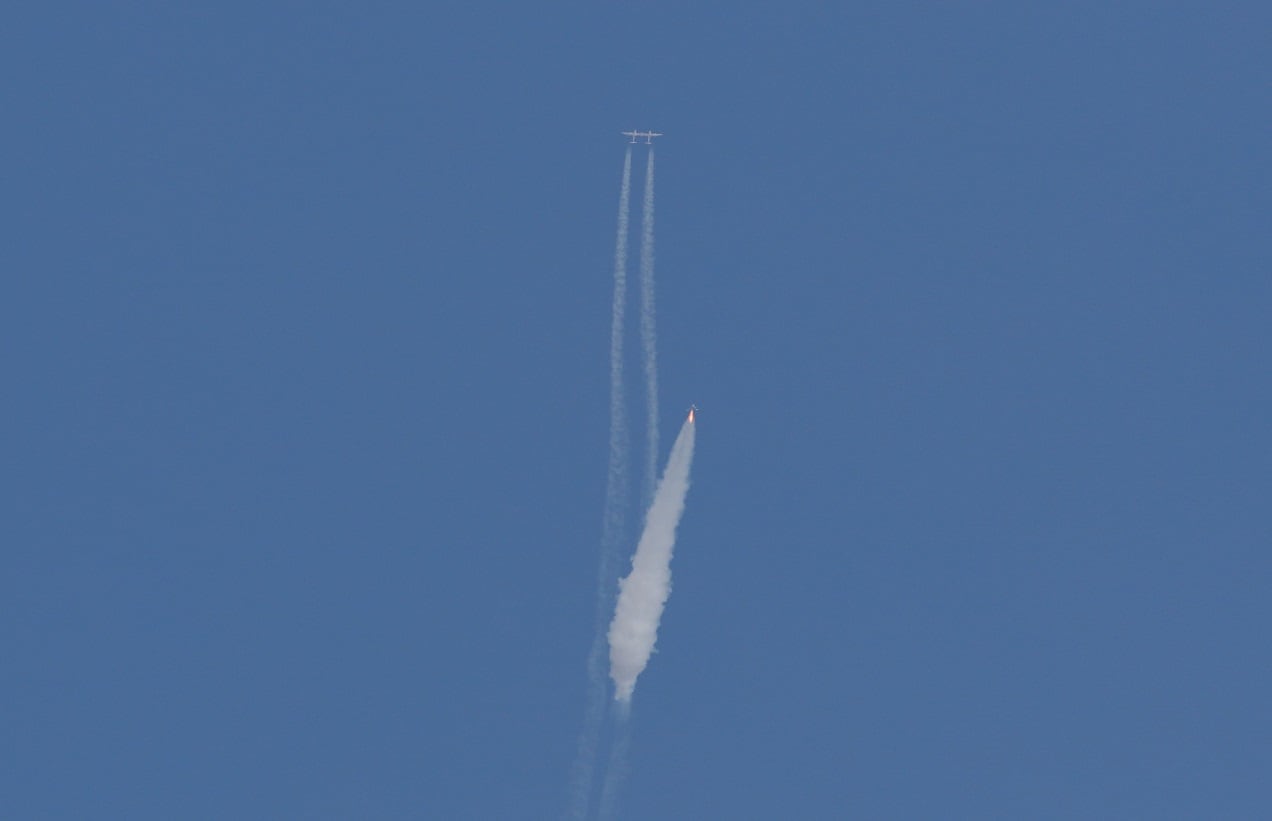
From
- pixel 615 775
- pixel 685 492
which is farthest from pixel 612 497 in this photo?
pixel 615 775

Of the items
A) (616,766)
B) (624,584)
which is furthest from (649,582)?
(616,766)

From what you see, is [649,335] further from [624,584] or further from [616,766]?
[616,766]

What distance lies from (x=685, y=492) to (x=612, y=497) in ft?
4.34

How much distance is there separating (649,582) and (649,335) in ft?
15.0

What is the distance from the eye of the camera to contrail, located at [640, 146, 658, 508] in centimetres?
4969

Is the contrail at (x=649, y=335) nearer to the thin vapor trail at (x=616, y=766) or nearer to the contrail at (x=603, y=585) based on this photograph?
the contrail at (x=603, y=585)

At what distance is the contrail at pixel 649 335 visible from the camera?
49688mm

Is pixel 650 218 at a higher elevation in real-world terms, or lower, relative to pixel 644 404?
higher

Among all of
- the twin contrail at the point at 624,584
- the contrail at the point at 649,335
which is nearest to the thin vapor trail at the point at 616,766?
the twin contrail at the point at 624,584

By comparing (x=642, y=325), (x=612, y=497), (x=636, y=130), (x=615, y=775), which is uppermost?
(x=636, y=130)

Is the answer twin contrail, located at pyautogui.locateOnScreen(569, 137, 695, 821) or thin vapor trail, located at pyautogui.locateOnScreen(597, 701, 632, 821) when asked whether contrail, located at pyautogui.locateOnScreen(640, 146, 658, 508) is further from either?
thin vapor trail, located at pyautogui.locateOnScreen(597, 701, 632, 821)

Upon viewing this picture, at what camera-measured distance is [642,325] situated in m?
50.8

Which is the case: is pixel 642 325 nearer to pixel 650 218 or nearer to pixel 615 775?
pixel 650 218

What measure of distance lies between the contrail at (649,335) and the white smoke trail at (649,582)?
27 cm
